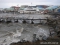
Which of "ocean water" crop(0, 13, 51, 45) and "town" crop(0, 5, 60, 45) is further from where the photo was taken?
"ocean water" crop(0, 13, 51, 45)

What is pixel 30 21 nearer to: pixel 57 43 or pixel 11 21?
pixel 11 21

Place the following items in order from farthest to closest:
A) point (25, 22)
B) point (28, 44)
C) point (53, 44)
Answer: point (25, 22)
point (28, 44)
point (53, 44)

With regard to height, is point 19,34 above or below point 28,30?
above

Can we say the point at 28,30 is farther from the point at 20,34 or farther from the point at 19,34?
the point at 19,34

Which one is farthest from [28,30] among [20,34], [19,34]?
[19,34]

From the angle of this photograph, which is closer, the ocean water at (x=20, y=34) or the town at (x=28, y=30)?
the town at (x=28, y=30)

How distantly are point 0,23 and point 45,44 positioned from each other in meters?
17.1

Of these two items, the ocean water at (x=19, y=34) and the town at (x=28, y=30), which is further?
the ocean water at (x=19, y=34)

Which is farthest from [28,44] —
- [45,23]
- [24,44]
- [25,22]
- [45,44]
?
[25,22]

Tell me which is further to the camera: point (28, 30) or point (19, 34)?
point (28, 30)

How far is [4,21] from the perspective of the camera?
27.3m

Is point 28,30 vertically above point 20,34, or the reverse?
point 20,34

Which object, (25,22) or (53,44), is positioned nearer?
(53,44)

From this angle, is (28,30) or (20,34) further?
(28,30)
